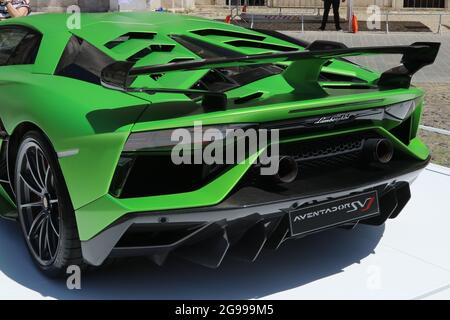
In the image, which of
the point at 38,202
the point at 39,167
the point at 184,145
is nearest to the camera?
the point at 184,145

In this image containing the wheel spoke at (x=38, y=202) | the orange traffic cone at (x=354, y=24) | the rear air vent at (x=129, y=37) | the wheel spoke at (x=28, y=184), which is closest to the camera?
the wheel spoke at (x=38, y=202)

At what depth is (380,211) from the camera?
328 centimetres

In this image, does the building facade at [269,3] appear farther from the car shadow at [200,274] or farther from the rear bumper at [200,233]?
the rear bumper at [200,233]

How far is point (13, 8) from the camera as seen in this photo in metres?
10.0

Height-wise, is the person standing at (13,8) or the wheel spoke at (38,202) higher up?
the person standing at (13,8)

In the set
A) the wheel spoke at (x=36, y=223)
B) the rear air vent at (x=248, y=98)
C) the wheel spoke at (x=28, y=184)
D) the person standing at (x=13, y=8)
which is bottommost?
the wheel spoke at (x=36, y=223)

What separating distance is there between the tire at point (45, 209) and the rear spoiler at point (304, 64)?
537 millimetres

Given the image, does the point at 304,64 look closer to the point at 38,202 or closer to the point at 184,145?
the point at 184,145

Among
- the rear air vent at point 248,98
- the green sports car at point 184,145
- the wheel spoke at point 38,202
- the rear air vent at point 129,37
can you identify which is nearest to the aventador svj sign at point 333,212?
the green sports car at point 184,145

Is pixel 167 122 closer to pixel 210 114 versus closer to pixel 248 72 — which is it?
pixel 210 114

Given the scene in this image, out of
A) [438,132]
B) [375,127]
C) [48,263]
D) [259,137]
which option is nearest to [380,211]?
[375,127]

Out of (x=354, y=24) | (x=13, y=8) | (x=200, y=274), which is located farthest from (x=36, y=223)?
(x=354, y=24)

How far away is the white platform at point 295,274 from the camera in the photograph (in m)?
3.13

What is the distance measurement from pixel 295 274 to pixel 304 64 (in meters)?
1.05
